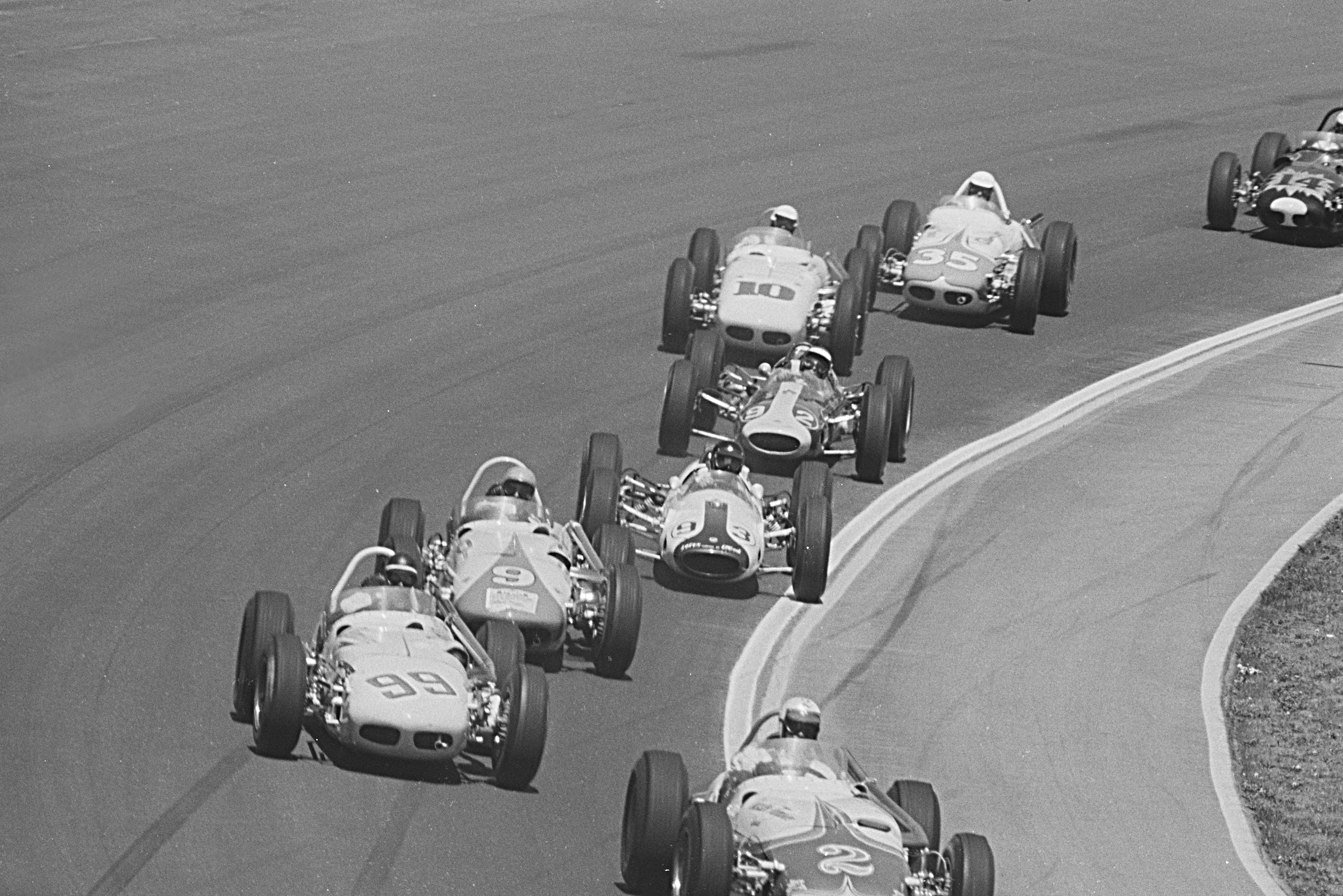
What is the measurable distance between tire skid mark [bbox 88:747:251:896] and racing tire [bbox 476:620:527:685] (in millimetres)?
1863

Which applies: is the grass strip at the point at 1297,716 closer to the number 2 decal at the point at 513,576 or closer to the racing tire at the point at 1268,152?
the number 2 decal at the point at 513,576

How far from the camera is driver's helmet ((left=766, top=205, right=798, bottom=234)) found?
28.4m

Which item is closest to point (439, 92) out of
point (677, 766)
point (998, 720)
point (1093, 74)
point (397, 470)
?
point (1093, 74)

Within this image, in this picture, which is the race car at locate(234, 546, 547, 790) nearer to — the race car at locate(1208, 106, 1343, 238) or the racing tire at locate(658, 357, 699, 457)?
the racing tire at locate(658, 357, 699, 457)

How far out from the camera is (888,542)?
23312 millimetres

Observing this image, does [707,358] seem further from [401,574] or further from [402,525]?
[401,574]

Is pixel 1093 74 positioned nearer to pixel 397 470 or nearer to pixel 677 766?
pixel 397 470

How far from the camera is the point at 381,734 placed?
665 inches

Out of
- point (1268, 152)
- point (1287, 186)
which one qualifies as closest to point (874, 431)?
point (1287, 186)

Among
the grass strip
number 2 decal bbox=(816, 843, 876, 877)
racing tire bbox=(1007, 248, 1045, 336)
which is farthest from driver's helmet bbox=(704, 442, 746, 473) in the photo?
racing tire bbox=(1007, 248, 1045, 336)

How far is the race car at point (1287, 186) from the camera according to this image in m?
33.9

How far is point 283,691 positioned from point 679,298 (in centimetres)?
1154

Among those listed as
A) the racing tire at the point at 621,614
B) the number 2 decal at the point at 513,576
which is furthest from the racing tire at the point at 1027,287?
the number 2 decal at the point at 513,576

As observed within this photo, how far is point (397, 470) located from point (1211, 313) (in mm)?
12104
